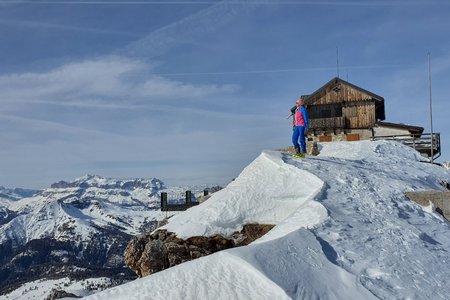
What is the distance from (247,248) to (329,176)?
6323 millimetres

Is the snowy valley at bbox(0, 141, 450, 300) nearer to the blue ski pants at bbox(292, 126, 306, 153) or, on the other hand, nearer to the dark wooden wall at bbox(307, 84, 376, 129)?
the blue ski pants at bbox(292, 126, 306, 153)

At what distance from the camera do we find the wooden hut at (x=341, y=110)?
47.5 metres

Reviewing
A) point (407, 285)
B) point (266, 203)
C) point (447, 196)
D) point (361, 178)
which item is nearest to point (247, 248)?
point (407, 285)

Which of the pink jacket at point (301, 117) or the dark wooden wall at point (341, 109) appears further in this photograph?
the dark wooden wall at point (341, 109)

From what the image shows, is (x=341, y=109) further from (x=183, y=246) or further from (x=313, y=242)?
(x=313, y=242)

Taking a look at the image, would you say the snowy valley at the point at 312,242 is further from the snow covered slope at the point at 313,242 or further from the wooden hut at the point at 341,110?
the wooden hut at the point at 341,110

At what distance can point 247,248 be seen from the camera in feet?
23.8

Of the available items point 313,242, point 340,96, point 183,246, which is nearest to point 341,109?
point 340,96

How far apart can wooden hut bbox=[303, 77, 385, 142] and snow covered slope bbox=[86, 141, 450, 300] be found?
1331 inches

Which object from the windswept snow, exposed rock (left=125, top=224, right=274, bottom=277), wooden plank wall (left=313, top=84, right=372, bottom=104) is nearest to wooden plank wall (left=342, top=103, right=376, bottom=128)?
wooden plank wall (left=313, top=84, right=372, bottom=104)

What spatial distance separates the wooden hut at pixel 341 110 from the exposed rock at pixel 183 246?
36302 millimetres

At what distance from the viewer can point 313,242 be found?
27.2 ft

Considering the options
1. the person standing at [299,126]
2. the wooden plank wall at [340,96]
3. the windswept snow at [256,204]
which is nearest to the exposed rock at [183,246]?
the windswept snow at [256,204]

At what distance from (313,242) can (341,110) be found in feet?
138
